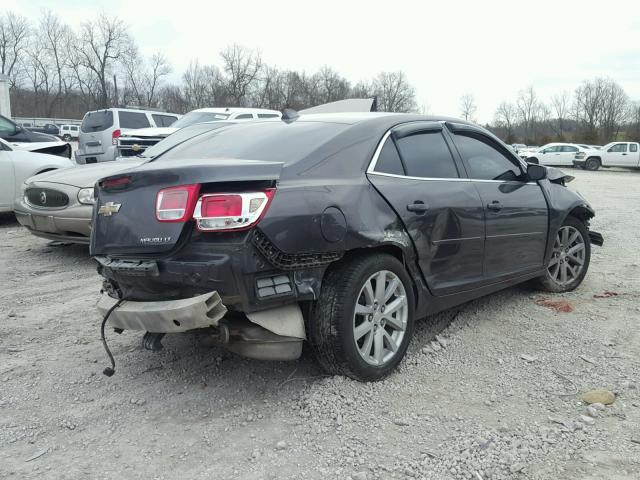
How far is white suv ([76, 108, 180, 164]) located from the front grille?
26.7 feet

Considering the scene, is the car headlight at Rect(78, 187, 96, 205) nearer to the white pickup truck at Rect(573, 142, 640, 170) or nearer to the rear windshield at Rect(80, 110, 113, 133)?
the rear windshield at Rect(80, 110, 113, 133)

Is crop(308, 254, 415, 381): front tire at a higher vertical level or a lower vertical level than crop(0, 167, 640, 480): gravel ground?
higher

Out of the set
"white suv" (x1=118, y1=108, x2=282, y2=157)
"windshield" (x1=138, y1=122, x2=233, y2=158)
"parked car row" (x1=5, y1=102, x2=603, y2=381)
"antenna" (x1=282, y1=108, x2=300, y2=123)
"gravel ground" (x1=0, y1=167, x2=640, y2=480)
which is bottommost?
"gravel ground" (x1=0, y1=167, x2=640, y2=480)

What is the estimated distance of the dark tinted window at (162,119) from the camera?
16609mm

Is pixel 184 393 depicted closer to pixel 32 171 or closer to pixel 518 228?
pixel 518 228

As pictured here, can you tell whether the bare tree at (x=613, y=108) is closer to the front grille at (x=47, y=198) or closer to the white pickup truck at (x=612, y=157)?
the white pickup truck at (x=612, y=157)

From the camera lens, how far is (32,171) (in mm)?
8773

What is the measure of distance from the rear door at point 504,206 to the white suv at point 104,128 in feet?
38.4

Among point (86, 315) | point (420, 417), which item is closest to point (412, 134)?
point (420, 417)

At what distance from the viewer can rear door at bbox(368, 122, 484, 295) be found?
3.51 metres

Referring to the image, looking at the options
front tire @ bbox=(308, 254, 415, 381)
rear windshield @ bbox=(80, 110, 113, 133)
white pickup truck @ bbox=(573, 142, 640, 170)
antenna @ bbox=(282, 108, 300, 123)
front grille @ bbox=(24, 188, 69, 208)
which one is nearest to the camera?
front tire @ bbox=(308, 254, 415, 381)

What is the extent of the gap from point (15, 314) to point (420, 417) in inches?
134

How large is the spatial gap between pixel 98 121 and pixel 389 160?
45.8ft

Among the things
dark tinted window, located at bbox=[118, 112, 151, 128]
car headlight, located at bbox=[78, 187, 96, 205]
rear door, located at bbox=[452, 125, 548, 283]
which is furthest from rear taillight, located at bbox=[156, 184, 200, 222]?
dark tinted window, located at bbox=[118, 112, 151, 128]
